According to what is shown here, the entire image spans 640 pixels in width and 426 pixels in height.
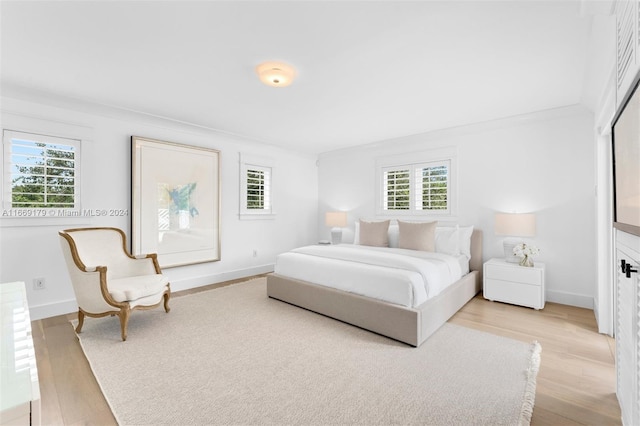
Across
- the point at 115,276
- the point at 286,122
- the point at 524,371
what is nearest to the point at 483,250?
the point at 524,371

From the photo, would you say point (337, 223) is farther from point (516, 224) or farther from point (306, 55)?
point (306, 55)

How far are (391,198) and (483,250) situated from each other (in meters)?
1.75

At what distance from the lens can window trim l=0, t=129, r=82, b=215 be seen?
3.07 metres

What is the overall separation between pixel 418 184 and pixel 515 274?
6.67 feet

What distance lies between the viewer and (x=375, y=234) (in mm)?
4637

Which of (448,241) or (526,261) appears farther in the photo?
(448,241)

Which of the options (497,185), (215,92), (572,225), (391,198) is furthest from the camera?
(391,198)

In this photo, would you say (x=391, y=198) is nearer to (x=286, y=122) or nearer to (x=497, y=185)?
(x=497, y=185)

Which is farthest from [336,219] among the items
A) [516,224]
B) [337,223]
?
[516,224]

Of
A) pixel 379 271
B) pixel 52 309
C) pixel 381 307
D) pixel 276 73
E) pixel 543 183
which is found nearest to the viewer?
pixel 276 73

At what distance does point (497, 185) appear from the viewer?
167 inches

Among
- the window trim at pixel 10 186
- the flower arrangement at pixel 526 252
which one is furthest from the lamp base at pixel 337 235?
the window trim at pixel 10 186

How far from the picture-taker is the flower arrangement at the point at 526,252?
11.9ft

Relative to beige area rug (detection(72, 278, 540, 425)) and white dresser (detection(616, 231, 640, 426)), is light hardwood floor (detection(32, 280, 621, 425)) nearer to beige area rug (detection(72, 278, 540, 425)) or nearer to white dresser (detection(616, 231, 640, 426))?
beige area rug (detection(72, 278, 540, 425))
